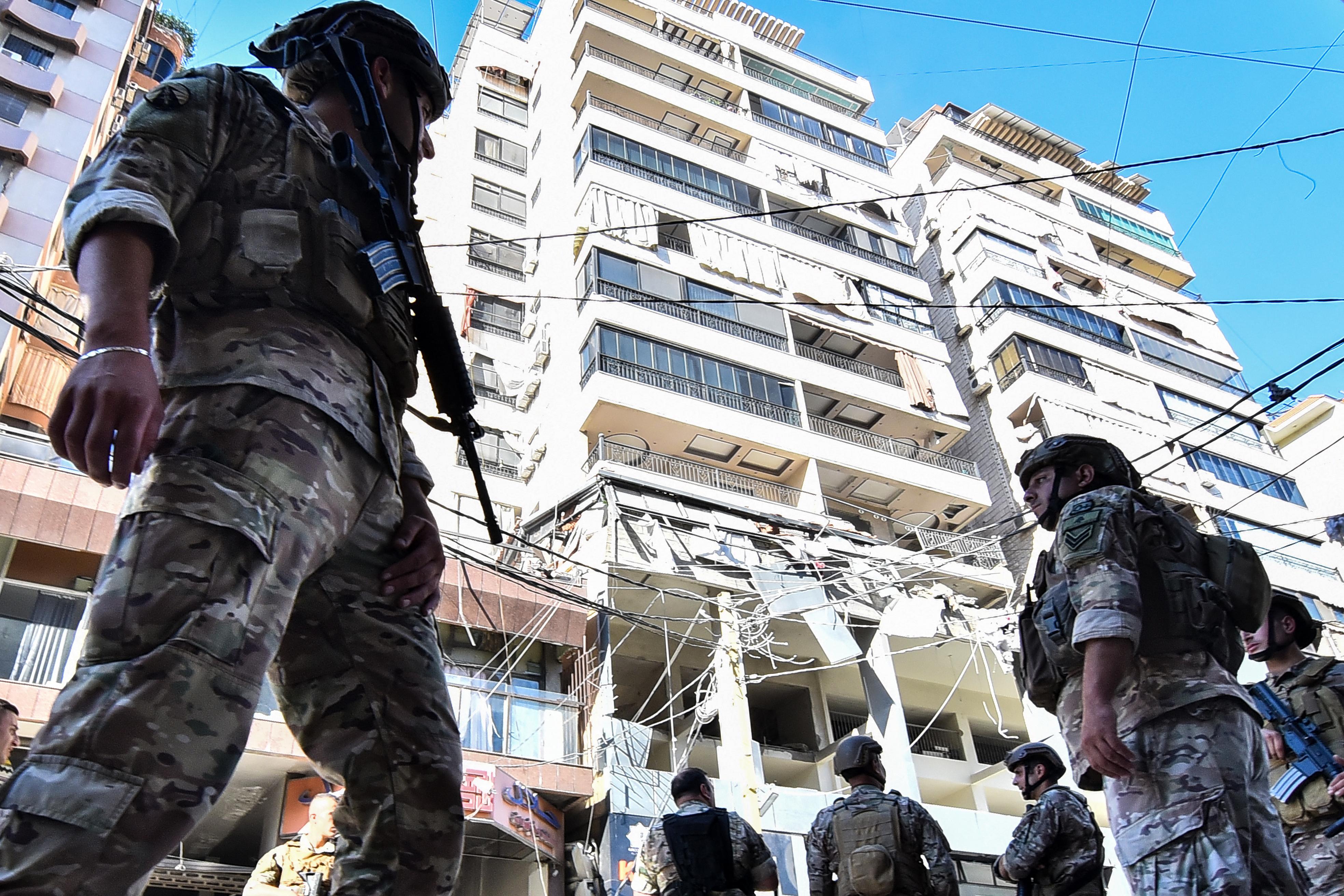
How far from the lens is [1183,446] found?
24875 mm

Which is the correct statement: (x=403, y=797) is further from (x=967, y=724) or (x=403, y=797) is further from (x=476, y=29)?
(x=476, y=29)

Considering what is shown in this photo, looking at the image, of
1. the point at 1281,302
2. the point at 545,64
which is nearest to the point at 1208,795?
the point at 1281,302

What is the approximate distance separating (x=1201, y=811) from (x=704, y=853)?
3.30m

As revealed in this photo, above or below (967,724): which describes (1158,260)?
above

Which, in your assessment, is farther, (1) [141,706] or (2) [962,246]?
(2) [962,246]

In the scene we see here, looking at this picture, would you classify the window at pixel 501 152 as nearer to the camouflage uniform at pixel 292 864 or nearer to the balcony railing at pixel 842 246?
→ the balcony railing at pixel 842 246

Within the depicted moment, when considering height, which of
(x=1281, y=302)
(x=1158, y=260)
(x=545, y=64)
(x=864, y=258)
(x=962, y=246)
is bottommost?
(x=1281, y=302)

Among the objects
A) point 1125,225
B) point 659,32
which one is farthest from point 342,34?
point 1125,225

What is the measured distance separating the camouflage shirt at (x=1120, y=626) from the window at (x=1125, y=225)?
117 ft

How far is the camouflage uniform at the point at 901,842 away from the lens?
5.29 meters

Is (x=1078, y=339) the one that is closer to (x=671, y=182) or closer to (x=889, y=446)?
(x=889, y=446)

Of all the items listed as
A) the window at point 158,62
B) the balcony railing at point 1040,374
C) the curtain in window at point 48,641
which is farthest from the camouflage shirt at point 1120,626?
the window at point 158,62

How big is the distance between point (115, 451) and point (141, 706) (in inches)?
14.6

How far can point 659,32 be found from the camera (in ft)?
92.8
